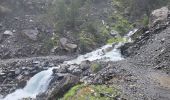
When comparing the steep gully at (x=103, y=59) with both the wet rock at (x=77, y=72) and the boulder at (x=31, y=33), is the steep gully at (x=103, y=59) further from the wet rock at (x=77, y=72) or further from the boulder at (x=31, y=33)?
the boulder at (x=31, y=33)

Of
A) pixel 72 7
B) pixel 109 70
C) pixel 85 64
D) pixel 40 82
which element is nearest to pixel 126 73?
pixel 109 70

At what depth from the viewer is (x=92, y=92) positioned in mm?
30000

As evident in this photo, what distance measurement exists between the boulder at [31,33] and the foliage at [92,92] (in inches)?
1306

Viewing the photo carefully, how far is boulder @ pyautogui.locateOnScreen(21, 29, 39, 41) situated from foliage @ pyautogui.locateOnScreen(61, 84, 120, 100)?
33.2 meters

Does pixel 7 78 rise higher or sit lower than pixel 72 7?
lower

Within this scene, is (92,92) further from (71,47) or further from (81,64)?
(71,47)

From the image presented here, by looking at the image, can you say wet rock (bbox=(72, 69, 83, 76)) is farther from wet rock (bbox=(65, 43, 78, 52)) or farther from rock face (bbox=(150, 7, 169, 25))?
rock face (bbox=(150, 7, 169, 25))

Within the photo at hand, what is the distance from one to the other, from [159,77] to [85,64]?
1243cm

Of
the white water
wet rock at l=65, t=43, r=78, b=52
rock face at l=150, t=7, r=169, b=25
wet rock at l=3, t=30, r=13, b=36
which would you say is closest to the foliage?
the white water

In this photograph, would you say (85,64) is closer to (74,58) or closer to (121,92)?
(74,58)

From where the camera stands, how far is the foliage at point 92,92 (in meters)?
29.4

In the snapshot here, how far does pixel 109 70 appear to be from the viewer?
39.7 meters

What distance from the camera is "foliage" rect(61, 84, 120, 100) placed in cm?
2939

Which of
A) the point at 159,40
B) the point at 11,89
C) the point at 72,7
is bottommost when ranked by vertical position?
the point at 11,89
